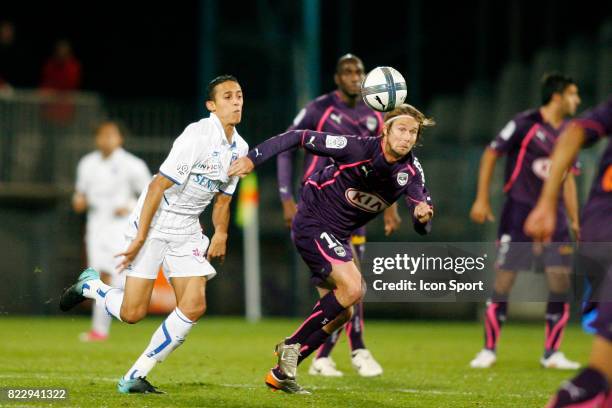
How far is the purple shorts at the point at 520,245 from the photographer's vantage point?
1010 centimetres

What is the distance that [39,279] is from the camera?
16.4m

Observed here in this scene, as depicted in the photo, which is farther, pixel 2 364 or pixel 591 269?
pixel 2 364

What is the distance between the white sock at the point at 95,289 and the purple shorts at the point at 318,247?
1378mm

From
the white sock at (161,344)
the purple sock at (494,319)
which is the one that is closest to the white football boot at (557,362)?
the purple sock at (494,319)

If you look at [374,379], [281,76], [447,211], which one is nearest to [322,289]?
[374,379]

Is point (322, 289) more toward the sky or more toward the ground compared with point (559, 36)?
more toward the ground

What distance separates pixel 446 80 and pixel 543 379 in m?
12.1

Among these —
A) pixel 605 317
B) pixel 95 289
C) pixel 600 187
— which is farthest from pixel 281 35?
pixel 605 317

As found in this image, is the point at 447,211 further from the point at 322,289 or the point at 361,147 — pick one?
the point at 361,147

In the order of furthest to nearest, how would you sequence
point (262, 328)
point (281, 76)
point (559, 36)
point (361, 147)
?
point (559, 36), point (281, 76), point (262, 328), point (361, 147)

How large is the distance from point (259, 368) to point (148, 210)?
2787 millimetres

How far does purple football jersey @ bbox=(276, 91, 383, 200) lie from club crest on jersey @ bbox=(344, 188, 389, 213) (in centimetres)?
171

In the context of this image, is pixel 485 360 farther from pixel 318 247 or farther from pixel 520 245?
pixel 318 247

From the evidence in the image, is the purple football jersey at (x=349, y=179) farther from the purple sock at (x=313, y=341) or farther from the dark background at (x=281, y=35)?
the dark background at (x=281, y=35)
